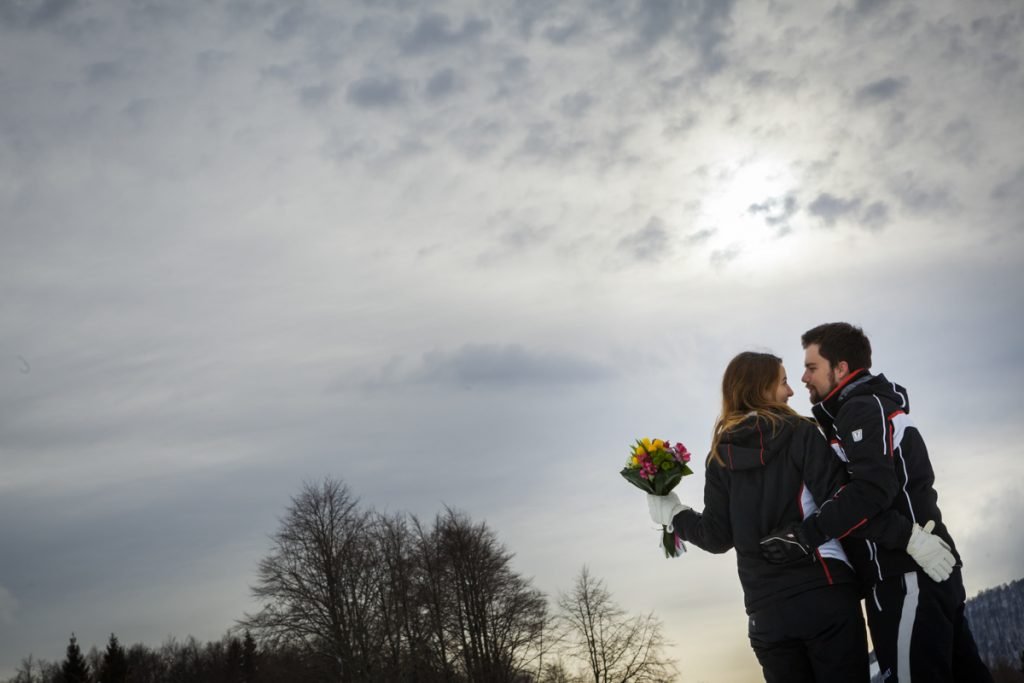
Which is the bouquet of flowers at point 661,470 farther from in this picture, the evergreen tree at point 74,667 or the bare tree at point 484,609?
the evergreen tree at point 74,667

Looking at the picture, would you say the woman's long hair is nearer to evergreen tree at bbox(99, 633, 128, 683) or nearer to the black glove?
the black glove

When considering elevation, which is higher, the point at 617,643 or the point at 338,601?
the point at 338,601

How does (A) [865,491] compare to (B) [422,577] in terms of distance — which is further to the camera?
(B) [422,577]

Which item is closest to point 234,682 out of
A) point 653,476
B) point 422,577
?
point 422,577

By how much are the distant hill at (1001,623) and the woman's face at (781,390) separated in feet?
445

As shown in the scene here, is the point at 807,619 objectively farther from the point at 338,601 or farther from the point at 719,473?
the point at 338,601

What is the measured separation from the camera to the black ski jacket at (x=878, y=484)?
500cm

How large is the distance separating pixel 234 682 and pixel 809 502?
91.2m

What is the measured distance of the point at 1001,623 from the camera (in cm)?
14088

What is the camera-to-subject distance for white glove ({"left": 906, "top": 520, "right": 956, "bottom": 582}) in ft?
16.8

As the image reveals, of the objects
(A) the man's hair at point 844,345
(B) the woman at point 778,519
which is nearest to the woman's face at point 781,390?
(B) the woman at point 778,519

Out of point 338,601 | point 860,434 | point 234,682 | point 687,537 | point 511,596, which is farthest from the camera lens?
point 234,682

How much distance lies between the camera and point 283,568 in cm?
4503

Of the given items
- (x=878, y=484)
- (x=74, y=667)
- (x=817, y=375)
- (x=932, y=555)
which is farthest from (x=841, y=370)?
(x=74, y=667)
